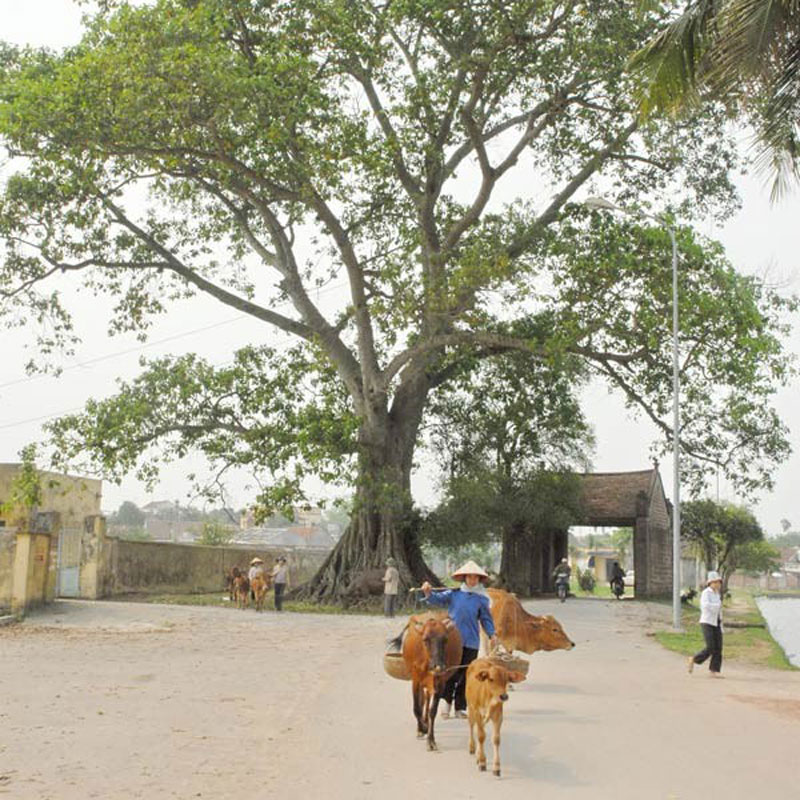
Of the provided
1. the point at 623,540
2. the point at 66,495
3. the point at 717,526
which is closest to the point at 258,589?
→ the point at 66,495

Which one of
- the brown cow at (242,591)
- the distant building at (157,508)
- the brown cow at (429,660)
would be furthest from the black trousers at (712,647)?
the distant building at (157,508)

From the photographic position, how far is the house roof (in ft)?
132

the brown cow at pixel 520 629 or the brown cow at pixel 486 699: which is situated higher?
the brown cow at pixel 520 629

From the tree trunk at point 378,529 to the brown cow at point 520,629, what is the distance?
44.4 ft

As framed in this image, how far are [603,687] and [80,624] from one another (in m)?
12.1

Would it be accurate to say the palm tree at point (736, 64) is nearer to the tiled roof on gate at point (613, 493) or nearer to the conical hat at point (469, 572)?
the conical hat at point (469, 572)

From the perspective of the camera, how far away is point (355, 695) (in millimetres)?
12391

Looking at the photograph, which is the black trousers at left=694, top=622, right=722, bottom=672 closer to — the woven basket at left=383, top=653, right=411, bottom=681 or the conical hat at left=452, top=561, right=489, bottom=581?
the conical hat at left=452, top=561, right=489, bottom=581

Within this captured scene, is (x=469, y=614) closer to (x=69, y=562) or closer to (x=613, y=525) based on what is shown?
(x=69, y=562)

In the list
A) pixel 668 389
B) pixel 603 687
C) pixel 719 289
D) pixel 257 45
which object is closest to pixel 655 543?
pixel 668 389

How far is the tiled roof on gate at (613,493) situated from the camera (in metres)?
40.2

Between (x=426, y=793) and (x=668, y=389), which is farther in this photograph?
(x=668, y=389)

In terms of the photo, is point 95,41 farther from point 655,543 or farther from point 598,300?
point 655,543

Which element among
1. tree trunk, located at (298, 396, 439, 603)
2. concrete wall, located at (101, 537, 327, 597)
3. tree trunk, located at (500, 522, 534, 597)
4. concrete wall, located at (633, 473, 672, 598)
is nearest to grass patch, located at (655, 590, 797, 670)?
tree trunk, located at (298, 396, 439, 603)
